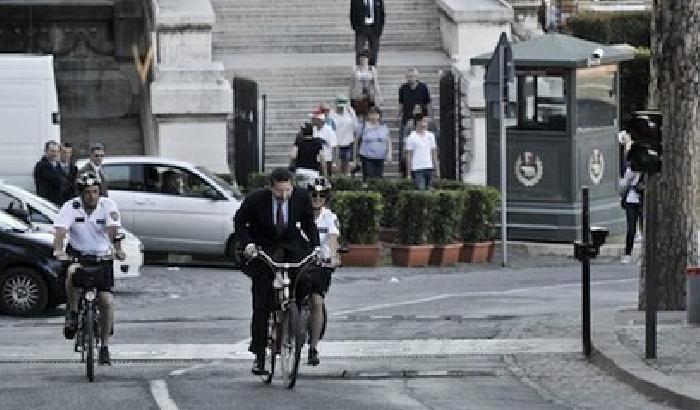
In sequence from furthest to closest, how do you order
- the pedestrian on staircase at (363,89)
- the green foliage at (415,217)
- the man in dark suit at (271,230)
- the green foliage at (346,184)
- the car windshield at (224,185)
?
the pedestrian on staircase at (363,89), the green foliage at (346,184), the green foliage at (415,217), the car windshield at (224,185), the man in dark suit at (271,230)

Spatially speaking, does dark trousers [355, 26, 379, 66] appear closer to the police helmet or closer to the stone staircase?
the stone staircase

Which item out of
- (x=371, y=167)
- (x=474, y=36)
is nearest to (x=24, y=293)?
(x=371, y=167)

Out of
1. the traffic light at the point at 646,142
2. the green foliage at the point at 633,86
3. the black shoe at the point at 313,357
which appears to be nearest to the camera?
the traffic light at the point at 646,142

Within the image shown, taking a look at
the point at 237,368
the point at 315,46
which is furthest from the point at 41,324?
the point at 315,46

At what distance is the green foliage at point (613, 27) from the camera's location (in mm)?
48625

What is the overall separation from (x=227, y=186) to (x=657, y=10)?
32.4 feet

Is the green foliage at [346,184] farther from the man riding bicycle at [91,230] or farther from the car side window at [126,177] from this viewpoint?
the man riding bicycle at [91,230]

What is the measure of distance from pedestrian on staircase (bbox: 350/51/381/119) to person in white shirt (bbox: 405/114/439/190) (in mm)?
2603

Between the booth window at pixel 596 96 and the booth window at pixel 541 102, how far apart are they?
0.87 ft

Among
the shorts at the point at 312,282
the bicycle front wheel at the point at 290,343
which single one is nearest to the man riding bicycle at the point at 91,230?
the shorts at the point at 312,282

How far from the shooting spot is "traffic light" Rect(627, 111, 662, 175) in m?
18.5

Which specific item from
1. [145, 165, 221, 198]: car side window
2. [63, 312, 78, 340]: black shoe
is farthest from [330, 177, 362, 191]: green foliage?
[63, 312, 78, 340]: black shoe

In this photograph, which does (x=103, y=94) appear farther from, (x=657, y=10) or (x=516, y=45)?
(x=657, y=10)

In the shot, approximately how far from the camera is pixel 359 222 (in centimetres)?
3020
